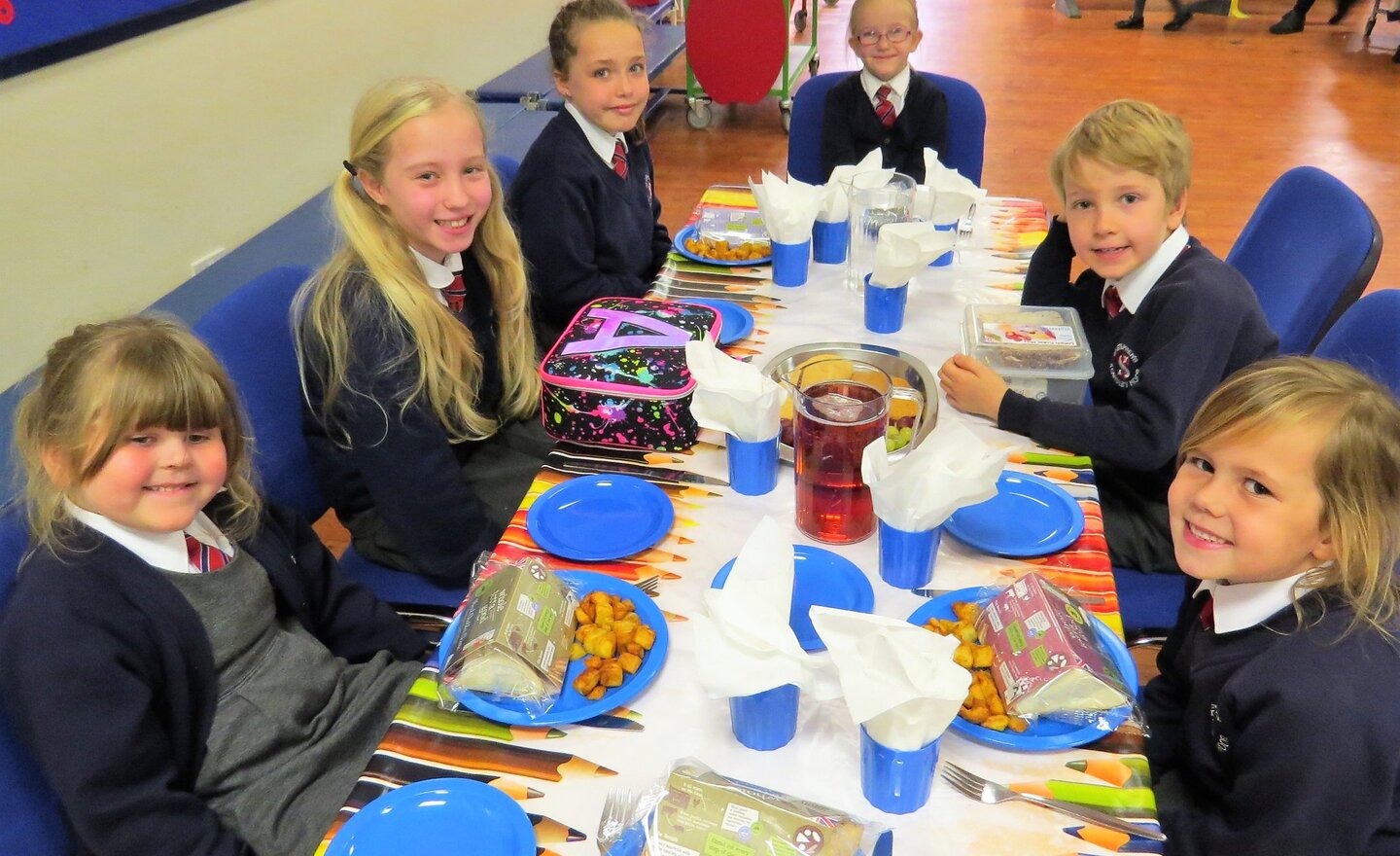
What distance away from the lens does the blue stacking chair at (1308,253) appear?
1621mm

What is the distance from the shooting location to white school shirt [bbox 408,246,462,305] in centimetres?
160

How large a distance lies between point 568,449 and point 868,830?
74 cm

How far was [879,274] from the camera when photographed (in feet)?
5.16

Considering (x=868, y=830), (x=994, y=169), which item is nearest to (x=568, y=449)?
(x=868, y=830)

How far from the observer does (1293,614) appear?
0.98m

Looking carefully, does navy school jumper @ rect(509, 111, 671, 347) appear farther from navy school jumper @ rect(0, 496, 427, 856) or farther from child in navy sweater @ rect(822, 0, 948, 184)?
navy school jumper @ rect(0, 496, 427, 856)

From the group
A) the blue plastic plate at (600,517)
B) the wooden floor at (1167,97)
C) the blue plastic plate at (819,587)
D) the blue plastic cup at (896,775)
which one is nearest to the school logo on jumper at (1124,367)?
the blue plastic plate at (819,587)

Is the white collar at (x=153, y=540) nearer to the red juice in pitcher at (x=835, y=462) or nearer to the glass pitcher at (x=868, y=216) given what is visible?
the red juice in pitcher at (x=835, y=462)

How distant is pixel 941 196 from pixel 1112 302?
0.41m

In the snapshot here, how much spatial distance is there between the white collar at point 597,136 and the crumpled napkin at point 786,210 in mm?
458

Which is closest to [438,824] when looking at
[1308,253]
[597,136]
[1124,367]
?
[1124,367]

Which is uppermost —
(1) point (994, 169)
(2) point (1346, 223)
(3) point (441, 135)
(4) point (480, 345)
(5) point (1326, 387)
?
(3) point (441, 135)

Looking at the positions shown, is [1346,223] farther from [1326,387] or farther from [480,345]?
[480,345]

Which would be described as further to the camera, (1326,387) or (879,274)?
(879,274)
